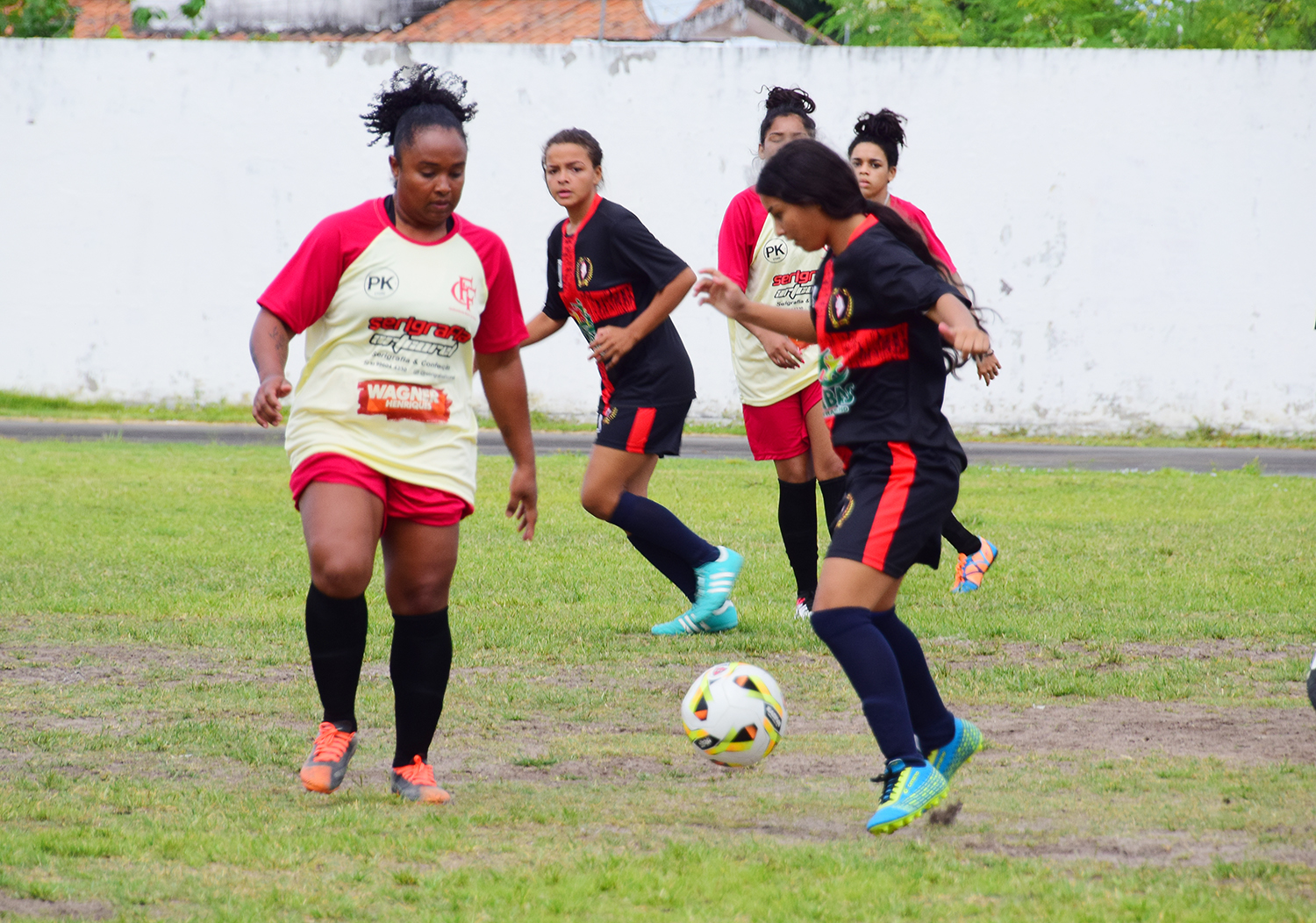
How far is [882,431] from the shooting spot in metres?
3.90

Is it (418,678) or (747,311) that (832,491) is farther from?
(418,678)

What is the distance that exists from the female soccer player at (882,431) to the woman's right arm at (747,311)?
0.62 feet

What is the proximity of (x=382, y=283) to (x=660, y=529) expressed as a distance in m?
2.80

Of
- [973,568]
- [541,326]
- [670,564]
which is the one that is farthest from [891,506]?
[973,568]

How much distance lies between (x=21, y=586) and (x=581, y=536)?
3.42 metres

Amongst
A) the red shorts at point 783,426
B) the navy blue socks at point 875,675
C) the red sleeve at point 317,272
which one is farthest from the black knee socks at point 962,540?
the red sleeve at point 317,272

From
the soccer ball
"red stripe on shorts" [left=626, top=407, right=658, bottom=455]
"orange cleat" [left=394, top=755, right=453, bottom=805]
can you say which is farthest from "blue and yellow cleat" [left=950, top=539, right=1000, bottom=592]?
"orange cleat" [left=394, top=755, right=453, bottom=805]

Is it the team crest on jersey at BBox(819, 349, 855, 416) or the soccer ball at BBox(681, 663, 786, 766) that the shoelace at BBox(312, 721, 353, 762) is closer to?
the soccer ball at BBox(681, 663, 786, 766)

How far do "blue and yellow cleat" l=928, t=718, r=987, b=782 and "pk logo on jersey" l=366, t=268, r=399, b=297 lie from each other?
198cm

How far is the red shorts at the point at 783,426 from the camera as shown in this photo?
6875 millimetres

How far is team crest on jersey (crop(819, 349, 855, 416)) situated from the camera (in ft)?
13.1

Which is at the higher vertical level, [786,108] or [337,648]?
[786,108]

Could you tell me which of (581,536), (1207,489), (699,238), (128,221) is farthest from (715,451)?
(128,221)

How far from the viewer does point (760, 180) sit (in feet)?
13.0
